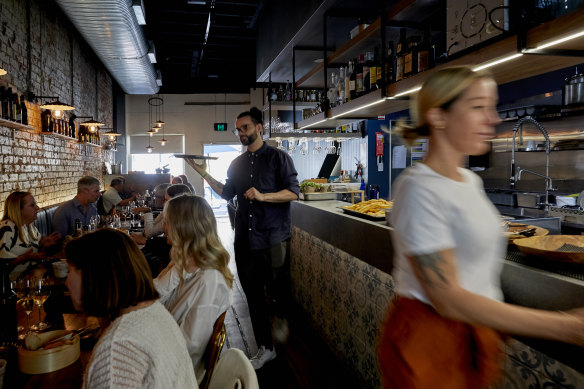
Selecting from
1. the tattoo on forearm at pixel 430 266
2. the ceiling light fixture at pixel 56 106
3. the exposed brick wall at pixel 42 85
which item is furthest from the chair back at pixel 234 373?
the ceiling light fixture at pixel 56 106

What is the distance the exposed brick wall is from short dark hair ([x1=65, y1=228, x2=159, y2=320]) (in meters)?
4.50

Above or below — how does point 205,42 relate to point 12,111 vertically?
above

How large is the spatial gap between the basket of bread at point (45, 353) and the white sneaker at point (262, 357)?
6.32 ft

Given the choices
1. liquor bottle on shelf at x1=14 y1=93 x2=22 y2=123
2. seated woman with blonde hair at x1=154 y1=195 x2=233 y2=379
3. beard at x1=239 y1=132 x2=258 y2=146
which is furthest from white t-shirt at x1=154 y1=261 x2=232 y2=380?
liquor bottle on shelf at x1=14 y1=93 x2=22 y2=123

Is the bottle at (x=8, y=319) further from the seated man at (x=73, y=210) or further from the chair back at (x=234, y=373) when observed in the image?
the seated man at (x=73, y=210)

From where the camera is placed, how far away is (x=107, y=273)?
1.32 meters

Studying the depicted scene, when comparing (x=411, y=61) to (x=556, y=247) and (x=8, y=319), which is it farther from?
(x=8, y=319)

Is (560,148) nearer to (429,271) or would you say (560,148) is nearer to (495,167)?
(495,167)

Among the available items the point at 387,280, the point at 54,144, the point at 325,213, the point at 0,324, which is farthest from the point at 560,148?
the point at 54,144

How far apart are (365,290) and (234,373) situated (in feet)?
5.89

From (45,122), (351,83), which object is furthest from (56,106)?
(351,83)

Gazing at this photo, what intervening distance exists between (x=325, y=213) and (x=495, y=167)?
3666 millimetres

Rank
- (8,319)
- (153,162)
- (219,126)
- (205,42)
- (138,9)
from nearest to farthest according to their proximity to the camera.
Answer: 1. (8,319)
2. (138,9)
3. (205,42)
4. (219,126)
5. (153,162)

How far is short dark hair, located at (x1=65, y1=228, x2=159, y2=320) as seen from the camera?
129 centimetres
